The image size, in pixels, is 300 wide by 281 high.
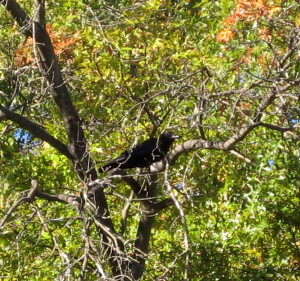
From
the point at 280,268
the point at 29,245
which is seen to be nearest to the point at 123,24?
the point at 29,245

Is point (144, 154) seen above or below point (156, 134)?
below

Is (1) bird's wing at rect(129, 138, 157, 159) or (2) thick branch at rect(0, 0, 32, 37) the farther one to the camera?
(1) bird's wing at rect(129, 138, 157, 159)

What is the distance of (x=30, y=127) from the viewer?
18.9 ft

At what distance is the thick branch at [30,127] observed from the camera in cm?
566

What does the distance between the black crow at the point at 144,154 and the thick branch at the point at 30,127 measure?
0.38 meters

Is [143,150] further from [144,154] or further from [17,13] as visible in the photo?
[17,13]

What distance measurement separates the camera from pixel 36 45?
579 cm

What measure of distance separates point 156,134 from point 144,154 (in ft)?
1.85

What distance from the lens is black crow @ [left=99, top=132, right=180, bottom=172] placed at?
6.03m

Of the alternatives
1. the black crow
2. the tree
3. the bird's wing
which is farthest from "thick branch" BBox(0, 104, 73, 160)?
the bird's wing

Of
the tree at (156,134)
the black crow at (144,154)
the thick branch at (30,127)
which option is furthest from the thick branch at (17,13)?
the black crow at (144,154)

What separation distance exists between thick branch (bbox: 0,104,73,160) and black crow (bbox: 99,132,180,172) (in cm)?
38

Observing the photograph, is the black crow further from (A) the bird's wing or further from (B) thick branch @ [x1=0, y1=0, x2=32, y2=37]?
(B) thick branch @ [x1=0, y1=0, x2=32, y2=37]

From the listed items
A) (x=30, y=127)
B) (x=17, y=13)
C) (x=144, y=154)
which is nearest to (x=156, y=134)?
(x=144, y=154)
